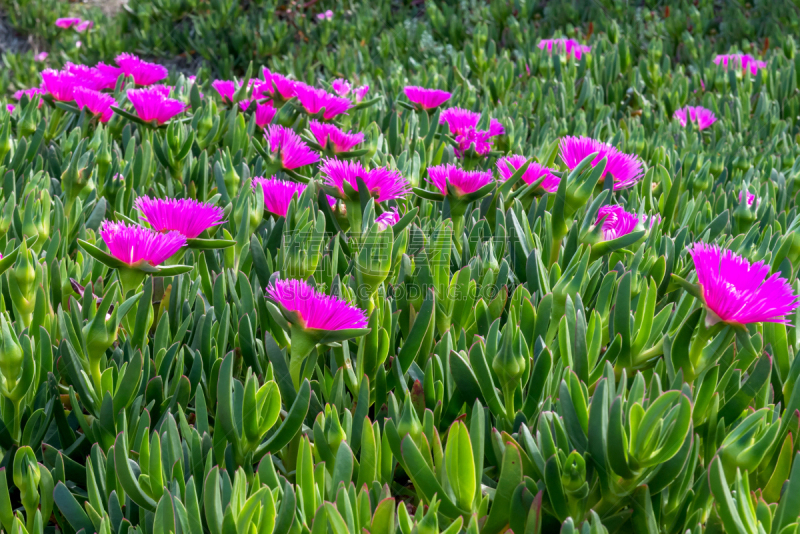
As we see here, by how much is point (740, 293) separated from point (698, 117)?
1.59m

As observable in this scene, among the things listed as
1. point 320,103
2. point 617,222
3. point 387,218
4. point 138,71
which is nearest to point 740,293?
point 617,222

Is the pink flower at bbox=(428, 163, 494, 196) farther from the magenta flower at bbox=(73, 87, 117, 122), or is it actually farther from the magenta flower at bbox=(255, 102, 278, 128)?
the magenta flower at bbox=(73, 87, 117, 122)

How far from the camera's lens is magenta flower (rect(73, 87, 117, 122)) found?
61.7 inches

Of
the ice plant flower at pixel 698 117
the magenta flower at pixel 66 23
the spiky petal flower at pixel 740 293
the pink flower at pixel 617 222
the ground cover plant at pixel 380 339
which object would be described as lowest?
the magenta flower at pixel 66 23

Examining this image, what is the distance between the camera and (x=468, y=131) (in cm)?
156

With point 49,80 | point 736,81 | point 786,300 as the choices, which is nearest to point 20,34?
point 49,80

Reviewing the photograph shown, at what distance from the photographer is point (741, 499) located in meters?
0.56

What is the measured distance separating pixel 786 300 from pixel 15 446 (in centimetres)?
87

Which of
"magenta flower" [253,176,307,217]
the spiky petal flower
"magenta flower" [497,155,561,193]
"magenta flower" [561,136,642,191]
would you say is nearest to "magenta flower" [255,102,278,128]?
"magenta flower" [253,176,307,217]

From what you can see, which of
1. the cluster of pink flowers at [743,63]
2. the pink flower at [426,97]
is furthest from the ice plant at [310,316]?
the cluster of pink flowers at [743,63]

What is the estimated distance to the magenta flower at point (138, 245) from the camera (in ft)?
2.59

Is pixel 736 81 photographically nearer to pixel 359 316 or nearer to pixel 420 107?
pixel 420 107

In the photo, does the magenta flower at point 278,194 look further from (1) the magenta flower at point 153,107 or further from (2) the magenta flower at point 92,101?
(2) the magenta flower at point 92,101

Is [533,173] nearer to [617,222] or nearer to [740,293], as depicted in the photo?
[617,222]
